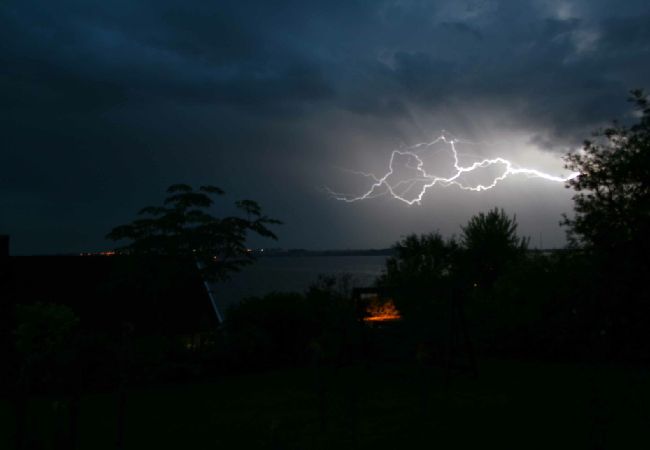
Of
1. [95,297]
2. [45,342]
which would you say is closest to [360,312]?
[45,342]

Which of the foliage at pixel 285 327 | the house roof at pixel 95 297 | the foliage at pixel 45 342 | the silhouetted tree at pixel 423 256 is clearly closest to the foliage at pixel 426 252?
the silhouetted tree at pixel 423 256

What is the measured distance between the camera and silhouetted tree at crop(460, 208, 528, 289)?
3038 centimetres

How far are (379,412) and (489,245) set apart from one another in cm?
2481

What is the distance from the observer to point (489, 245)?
31.7 meters

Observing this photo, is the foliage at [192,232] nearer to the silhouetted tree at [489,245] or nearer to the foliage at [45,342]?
the foliage at [45,342]

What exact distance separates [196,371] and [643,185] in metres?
10.5

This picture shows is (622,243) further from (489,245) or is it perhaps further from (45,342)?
(489,245)

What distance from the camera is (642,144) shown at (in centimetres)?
1317

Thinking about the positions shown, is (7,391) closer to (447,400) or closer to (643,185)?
(447,400)

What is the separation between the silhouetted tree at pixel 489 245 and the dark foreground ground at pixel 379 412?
18503 mm

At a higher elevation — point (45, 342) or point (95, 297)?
point (95, 297)

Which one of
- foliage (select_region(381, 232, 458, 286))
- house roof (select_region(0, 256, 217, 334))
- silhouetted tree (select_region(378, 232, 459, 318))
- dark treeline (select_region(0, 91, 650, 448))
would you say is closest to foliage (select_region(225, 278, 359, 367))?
dark treeline (select_region(0, 91, 650, 448))

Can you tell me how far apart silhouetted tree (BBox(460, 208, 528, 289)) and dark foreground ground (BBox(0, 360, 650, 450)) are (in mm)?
18503

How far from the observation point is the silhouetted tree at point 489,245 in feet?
99.7
